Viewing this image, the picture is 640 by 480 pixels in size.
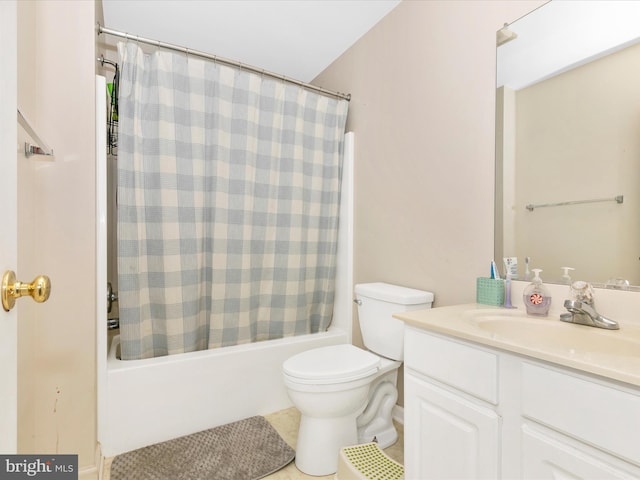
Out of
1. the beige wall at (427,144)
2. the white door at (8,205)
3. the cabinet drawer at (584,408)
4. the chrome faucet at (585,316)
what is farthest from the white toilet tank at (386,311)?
the white door at (8,205)

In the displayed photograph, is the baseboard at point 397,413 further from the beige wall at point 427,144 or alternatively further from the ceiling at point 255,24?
the ceiling at point 255,24

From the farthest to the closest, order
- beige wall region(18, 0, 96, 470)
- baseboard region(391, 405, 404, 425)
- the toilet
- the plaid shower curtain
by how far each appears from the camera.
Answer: baseboard region(391, 405, 404, 425), the plaid shower curtain, the toilet, beige wall region(18, 0, 96, 470)

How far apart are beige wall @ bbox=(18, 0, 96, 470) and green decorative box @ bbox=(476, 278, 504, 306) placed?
1643mm

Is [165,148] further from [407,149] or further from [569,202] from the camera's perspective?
[569,202]

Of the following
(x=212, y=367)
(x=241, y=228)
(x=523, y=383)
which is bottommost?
(x=212, y=367)

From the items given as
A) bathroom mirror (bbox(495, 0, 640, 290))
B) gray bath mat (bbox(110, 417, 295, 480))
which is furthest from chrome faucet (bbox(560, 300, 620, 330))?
gray bath mat (bbox(110, 417, 295, 480))

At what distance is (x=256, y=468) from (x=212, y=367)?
54cm

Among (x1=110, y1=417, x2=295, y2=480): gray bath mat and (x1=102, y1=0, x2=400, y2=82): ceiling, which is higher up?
(x1=102, y1=0, x2=400, y2=82): ceiling

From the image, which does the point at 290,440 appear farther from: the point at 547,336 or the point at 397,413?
the point at 547,336

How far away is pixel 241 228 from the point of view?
78.2 inches

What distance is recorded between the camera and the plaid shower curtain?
67.5 inches

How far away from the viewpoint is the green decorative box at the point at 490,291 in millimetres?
1327

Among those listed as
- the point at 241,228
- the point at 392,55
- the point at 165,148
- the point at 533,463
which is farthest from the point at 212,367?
the point at 392,55

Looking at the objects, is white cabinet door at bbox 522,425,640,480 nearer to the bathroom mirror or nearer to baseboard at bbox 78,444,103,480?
the bathroom mirror
